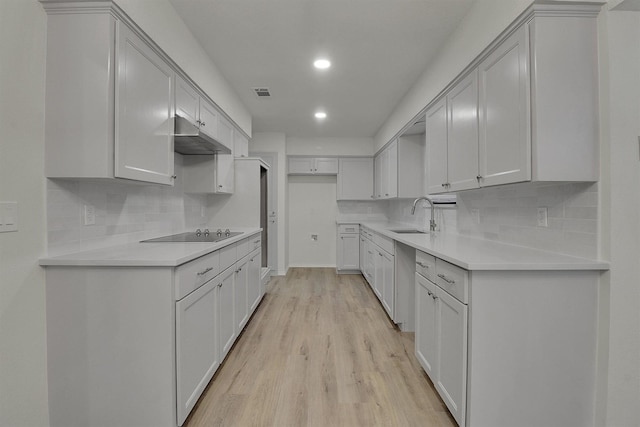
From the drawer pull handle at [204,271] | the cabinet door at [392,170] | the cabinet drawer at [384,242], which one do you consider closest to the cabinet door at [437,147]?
the cabinet drawer at [384,242]

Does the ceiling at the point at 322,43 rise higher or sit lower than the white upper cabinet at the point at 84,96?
higher

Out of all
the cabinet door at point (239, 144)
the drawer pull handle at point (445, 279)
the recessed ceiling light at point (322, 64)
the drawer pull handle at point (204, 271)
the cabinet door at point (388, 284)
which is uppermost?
the recessed ceiling light at point (322, 64)

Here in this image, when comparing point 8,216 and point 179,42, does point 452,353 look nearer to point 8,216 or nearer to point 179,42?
point 8,216

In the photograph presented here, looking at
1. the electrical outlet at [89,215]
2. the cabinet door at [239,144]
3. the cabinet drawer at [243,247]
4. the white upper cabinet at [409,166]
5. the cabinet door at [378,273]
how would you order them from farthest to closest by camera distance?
the white upper cabinet at [409,166] < the cabinet door at [239,144] < the cabinet door at [378,273] < the cabinet drawer at [243,247] < the electrical outlet at [89,215]

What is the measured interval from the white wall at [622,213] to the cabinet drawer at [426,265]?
2.58 ft

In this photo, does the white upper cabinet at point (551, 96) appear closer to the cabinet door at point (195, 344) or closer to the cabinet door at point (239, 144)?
the cabinet door at point (195, 344)

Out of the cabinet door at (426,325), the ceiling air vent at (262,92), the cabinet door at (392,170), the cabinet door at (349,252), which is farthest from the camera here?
the cabinet door at (349,252)

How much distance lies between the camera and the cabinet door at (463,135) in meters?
2.00

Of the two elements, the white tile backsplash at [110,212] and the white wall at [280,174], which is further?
the white wall at [280,174]

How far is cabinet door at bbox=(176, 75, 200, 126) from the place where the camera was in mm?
2236

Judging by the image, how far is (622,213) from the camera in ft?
4.45

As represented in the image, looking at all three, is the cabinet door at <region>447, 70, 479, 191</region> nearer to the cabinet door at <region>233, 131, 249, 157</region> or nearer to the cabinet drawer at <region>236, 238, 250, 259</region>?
the cabinet drawer at <region>236, 238, 250, 259</region>

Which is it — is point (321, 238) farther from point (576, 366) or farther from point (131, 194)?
point (576, 366)

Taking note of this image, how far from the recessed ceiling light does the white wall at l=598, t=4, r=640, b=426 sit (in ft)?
6.40
